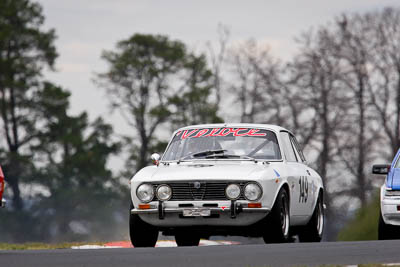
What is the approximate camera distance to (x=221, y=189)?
1357 cm

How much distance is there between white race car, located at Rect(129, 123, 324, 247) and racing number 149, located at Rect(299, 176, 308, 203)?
2 centimetres

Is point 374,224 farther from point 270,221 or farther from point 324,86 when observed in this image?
point 270,221

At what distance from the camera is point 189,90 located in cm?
6266

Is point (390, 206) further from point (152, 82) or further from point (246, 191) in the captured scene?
point (152, 82)

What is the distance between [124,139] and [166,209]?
47024mm

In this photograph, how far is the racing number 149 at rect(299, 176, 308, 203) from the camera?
15.2m

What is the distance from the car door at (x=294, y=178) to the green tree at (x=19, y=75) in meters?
41.4

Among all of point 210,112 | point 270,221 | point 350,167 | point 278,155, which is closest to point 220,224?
A: point 270,221

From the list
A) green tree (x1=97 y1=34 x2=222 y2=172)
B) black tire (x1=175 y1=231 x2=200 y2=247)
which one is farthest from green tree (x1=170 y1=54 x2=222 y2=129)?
black tire (x1=175 y1=231 x2=200 y2=247)

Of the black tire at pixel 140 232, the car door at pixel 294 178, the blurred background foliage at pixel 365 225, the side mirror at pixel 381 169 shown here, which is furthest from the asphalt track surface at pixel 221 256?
the blurred background foliage at pixel 365 225

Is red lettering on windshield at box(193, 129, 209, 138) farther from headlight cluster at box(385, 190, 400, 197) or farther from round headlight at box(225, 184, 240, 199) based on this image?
headlight cluster at box(385, 190, 400, 197)

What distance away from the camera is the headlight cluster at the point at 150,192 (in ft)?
44.9

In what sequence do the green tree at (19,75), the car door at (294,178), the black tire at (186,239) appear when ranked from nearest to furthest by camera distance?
the car door at (294,178)
the black tire at (186,239)
the green tree at (19,75)

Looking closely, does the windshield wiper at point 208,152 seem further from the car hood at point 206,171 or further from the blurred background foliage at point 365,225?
the blurred background foliage at point 365,225
